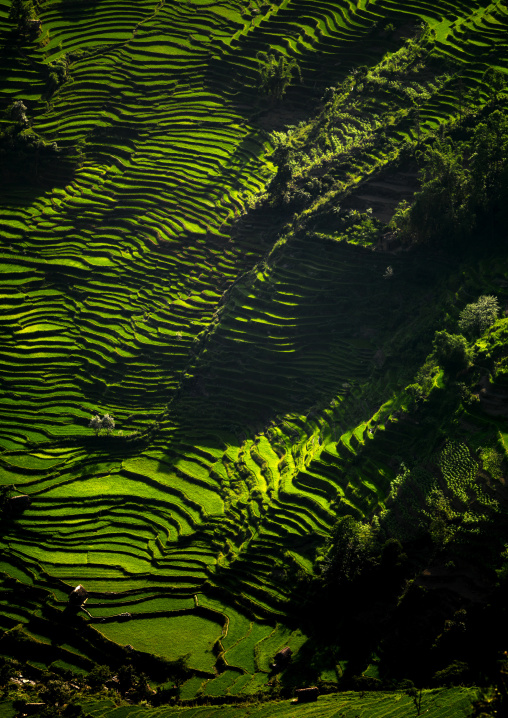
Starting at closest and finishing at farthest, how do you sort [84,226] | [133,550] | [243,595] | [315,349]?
[243,595] < [133,550] < [315,349] < [84,226]

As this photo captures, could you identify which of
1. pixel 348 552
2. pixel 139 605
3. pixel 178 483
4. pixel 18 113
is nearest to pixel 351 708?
pixel 348 552

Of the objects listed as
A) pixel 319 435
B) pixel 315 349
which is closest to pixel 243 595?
pixel 319 435

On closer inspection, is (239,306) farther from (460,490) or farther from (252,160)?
(460,490)

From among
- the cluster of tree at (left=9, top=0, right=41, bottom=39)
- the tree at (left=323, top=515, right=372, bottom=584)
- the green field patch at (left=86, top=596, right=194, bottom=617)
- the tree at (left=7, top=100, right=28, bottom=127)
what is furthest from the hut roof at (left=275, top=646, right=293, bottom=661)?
the cluster of tree at (left=9, top=0, right=41, bottom=39)

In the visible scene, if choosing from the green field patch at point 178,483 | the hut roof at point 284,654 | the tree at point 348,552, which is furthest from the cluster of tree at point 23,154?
the hut roof at point 284,654

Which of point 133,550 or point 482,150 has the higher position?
point 482,150
